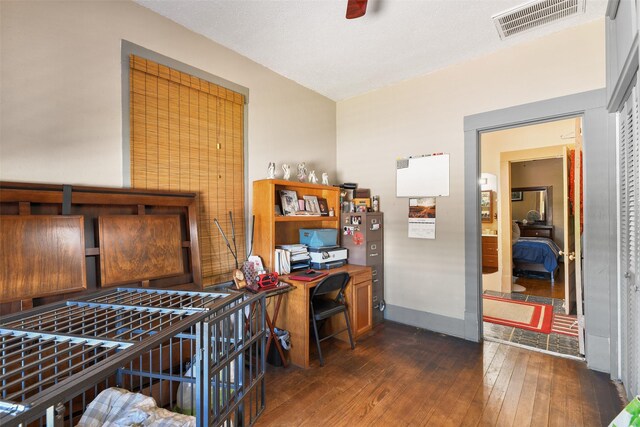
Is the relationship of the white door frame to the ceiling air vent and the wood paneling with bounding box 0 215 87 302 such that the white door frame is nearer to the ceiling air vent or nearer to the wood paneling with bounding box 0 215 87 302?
the ceiling air vent

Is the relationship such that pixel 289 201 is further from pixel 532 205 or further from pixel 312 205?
pixel 532 205

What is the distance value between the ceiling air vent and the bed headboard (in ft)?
9.67

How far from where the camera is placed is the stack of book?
2891mm

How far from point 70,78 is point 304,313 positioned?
2.35 m

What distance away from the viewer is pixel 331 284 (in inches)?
107

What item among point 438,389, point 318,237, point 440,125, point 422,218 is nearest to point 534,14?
point 440,125

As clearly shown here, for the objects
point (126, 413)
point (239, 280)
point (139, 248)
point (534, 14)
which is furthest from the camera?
point (239, 280)

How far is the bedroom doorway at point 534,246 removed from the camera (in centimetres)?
329

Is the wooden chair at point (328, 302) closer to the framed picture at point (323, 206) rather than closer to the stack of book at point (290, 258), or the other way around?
the stack of book at point (290, 258)

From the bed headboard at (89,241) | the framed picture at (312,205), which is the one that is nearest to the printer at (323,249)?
the framed picture at (312,205)

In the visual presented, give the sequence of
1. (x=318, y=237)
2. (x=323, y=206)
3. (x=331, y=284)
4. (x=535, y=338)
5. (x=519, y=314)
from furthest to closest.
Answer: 1. (x=519, y=314)
2. (x=323, y=206)
3. (x=318, y=237)
4. (x=535, y=338)
5. (x=331, y=284)

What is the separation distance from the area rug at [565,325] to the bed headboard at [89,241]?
3.83 metres

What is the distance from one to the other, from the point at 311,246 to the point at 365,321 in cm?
100

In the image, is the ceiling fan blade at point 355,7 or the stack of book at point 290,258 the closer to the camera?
the ceiling fan blade at point 355,7
